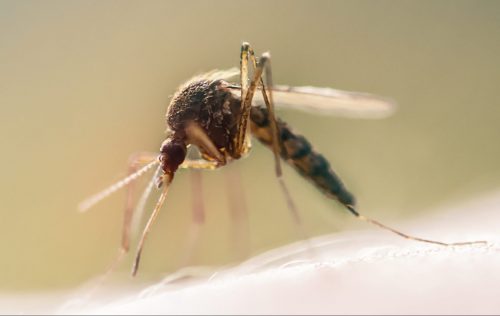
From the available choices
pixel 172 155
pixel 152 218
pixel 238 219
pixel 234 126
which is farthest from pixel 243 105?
pixel 152 218

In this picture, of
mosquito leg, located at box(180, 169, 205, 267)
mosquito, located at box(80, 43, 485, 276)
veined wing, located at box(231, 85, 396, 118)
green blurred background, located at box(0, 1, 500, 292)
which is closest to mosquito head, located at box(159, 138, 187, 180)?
mosquito, located at box(80, 43, 485, 276)

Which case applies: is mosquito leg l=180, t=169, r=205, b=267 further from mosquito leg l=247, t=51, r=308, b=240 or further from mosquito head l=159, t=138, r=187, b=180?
mosquito leg l=247, t=51, r=308, b=240

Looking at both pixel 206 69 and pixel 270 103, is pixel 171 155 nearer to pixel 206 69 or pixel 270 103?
pixel 270 103

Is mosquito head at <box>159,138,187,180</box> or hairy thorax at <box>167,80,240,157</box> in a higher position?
hairy thorax at <box>167,80,240,157</box>

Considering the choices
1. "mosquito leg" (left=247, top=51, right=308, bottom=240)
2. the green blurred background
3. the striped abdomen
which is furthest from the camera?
the green blurred background

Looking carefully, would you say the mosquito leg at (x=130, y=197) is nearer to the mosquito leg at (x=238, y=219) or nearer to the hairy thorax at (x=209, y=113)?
the hairy thorax at (x=209, y=113)

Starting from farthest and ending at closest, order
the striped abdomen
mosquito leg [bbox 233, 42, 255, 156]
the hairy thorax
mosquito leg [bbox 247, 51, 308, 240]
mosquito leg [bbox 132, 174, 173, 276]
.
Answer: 1. the striped abdomen
2. the hairy thorax
3. mosquito leg [bbox 233, 42, 255, 156]
4. mosquito leg [bbox 247, 51, 308, 240]
5. mosquito leg [bbox 132, 174, 173, 276]

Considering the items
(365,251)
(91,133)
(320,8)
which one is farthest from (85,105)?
(365,251)
